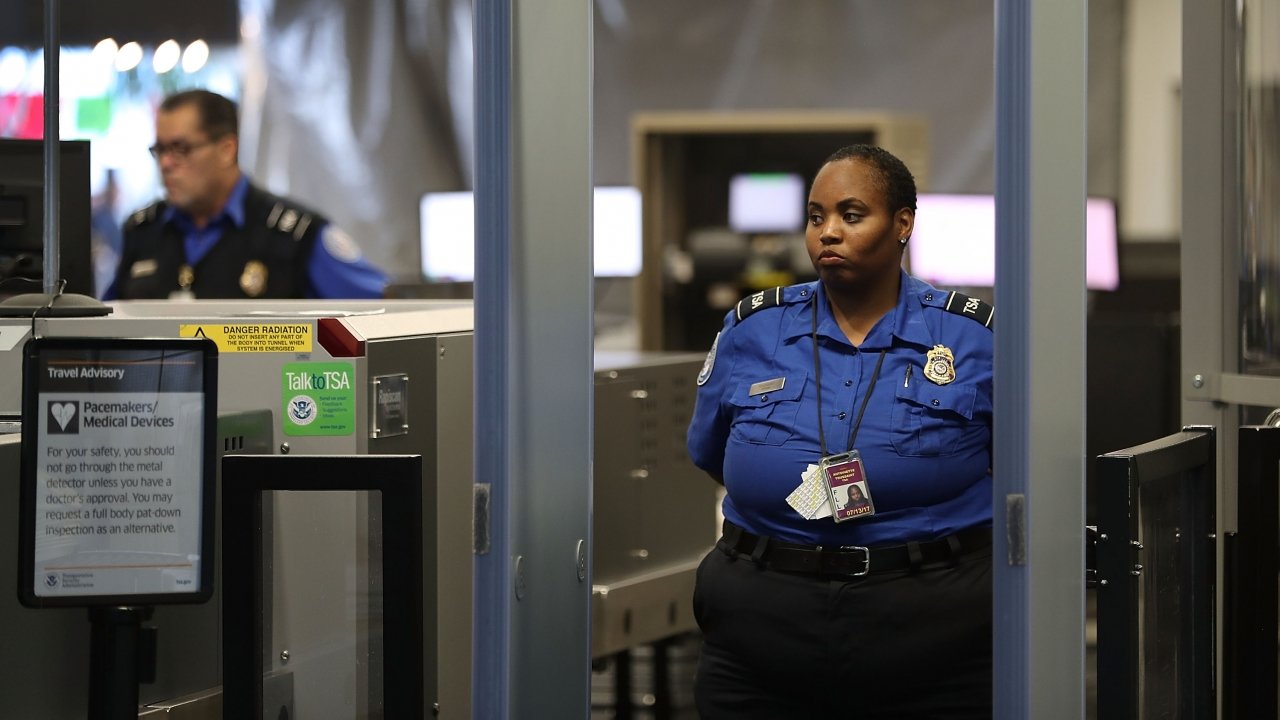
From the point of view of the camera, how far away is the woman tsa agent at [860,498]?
215 centimetres

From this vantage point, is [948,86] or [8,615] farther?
[948,86]

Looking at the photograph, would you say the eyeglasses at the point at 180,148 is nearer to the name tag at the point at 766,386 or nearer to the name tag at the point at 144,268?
the name tag at the point at 144,268

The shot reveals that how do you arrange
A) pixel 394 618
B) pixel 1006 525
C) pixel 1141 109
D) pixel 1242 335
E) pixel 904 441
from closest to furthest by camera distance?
pixel 1006 525 → pixel 394 618 → pixel 904 441 → pixel 1242 335 → pixel 1141 109

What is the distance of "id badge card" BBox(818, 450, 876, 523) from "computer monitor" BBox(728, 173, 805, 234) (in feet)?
19.1

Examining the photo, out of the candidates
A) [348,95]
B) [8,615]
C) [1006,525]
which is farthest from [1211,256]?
[348,95]

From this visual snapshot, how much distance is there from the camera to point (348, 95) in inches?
313

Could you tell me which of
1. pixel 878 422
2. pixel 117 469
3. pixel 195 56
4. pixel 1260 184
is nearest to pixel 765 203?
pixel 195 56

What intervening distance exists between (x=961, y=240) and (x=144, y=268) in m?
3.54

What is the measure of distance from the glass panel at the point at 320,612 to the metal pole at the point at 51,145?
0.54 m

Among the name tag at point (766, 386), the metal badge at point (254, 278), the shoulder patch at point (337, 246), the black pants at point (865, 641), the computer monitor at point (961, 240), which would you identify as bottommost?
the black pants at point (865, 641)

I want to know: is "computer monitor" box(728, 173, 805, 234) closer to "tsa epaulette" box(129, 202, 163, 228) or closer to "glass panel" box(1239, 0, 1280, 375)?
"tsa epaulette" box(129, 202, 163, 228)

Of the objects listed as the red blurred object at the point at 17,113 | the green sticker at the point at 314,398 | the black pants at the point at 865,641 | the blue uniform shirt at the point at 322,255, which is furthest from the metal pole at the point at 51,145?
the red blurred object at the point at 17,113

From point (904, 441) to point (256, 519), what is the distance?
89cm

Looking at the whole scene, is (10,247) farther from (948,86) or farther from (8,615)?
(948,86)
